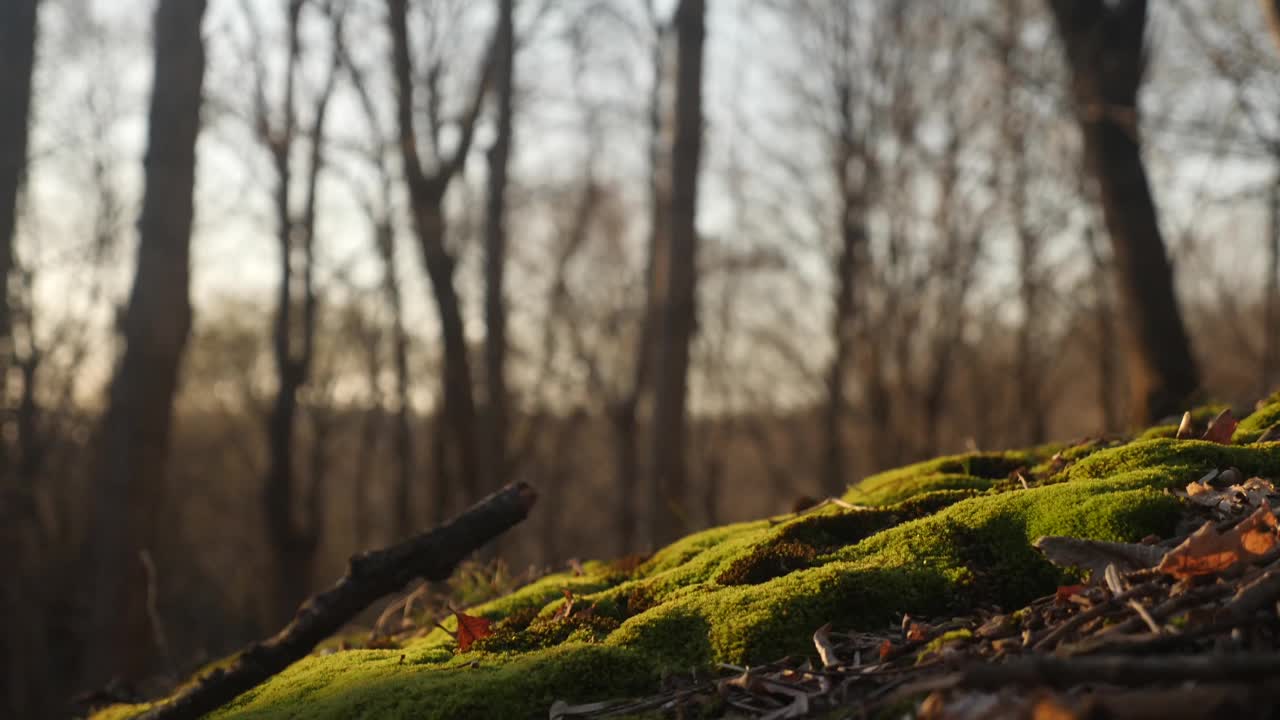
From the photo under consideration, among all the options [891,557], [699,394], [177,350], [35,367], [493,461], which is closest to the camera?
[891,557]

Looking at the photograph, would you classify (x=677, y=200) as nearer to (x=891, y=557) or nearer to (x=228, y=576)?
(x=891, y=557)

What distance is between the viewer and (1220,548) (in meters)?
2.05

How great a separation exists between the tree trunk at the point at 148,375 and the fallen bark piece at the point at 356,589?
4.53 metres

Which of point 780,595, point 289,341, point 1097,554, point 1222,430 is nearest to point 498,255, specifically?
point 289,341

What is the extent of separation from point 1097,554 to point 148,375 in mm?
6969

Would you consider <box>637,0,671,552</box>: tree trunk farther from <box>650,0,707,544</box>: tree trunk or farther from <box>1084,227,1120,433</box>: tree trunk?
<box>1084,227,1120,433</box>: tree trunk

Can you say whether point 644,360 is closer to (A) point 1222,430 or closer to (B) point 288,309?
(B) point 288,309

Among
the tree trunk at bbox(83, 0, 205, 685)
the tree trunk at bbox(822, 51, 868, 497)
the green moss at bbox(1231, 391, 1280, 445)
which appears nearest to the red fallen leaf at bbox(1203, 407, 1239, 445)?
the green moss at bbox(1231, 391, 1280, 445)

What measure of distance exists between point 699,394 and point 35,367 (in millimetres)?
18749

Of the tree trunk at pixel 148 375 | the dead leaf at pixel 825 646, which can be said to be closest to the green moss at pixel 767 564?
the dead leaf at pixel 825 646

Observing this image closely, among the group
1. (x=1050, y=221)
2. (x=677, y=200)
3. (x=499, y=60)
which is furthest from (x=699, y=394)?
(x=677, y=200)

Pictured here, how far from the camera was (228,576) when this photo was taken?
28.5 metres

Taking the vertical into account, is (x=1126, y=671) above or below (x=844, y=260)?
below

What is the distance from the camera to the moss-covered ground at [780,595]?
238cm
